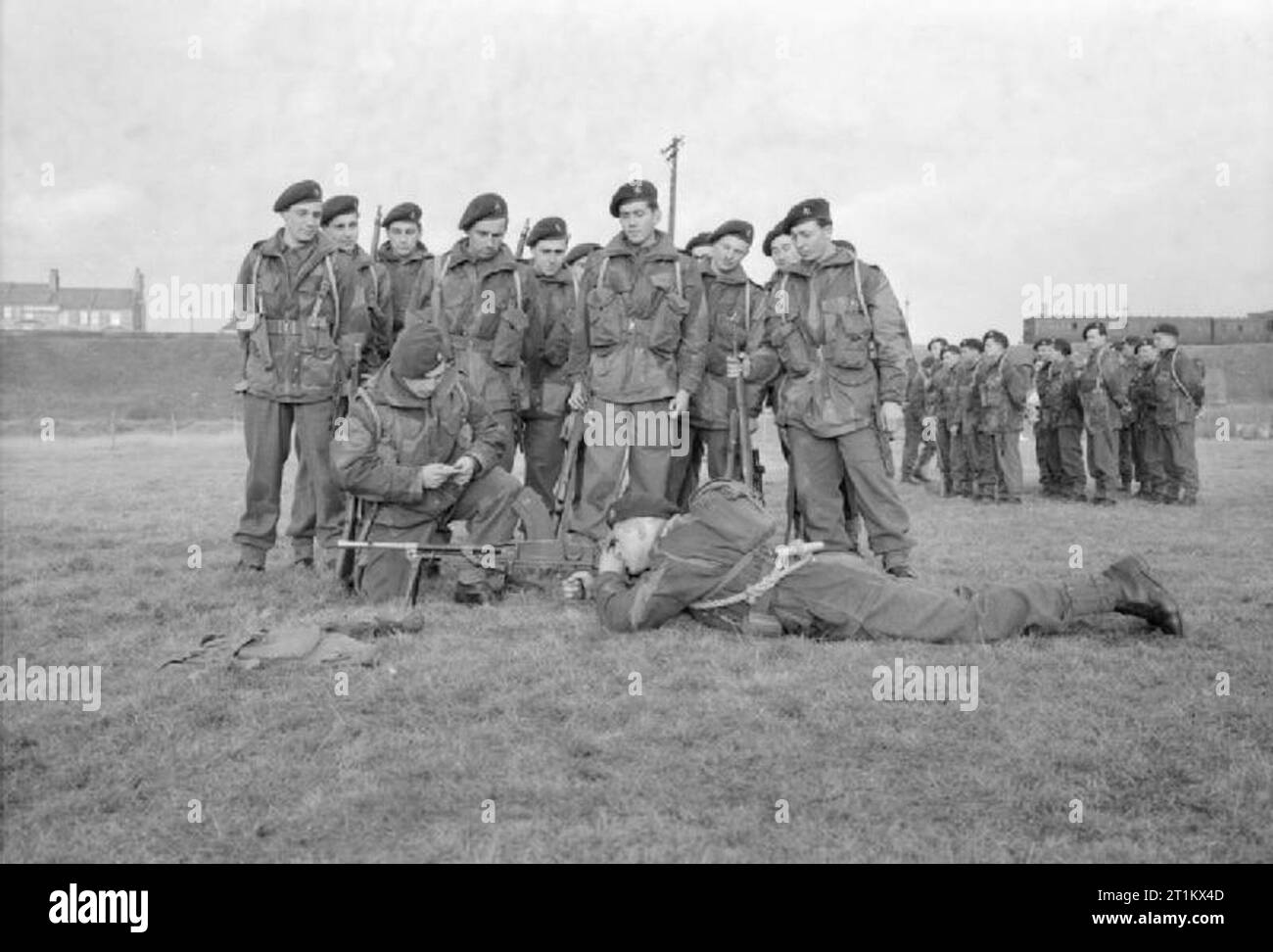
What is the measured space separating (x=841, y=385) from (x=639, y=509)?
238 centimetres

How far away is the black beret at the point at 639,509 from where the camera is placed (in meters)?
7.03

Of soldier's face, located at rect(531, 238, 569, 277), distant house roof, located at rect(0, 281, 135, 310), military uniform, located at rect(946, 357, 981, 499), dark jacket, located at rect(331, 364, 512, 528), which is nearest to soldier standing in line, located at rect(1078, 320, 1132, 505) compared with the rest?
military uniform, located at rect(946, 357, 981, 499)

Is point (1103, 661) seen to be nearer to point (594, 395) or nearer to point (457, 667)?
point (457, 667)

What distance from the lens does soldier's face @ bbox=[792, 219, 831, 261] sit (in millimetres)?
8914

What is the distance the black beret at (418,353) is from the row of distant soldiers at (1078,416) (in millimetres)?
10399

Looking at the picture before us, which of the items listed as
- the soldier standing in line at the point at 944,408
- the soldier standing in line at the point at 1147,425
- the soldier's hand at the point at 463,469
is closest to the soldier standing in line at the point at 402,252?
the soldier's hand at the point at 463,469

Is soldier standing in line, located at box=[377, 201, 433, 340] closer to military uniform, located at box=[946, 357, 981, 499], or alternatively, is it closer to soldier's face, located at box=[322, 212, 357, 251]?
soldier's face, located at box=[322, 212, 357, 251]

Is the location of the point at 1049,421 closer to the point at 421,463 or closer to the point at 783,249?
the point at 783,249

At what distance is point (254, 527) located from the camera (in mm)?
9195

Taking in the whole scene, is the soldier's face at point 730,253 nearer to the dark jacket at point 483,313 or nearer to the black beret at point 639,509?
the dark jacket at point 483,313

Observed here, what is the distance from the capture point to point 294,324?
929cm
